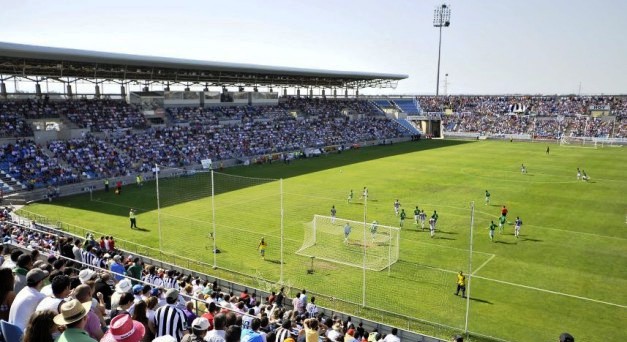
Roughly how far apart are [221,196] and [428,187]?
17306 mm

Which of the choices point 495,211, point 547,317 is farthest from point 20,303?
point 495,211

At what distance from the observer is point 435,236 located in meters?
25.1

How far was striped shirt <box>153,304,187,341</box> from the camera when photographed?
22.0 feet

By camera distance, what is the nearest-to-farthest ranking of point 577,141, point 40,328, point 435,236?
point 40,328 → point 435,236 → point 577,141

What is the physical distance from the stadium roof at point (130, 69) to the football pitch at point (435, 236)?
1202 centimetres

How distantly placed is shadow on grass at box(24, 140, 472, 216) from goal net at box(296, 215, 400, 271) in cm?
597

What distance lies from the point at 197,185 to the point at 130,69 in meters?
17.3

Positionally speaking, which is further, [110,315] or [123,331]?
[110,315]

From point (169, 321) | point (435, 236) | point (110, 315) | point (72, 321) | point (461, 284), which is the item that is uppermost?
point (72, 321)

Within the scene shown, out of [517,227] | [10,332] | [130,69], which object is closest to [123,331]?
[10,332]

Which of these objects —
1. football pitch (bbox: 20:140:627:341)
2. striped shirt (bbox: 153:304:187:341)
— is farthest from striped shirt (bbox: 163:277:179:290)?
striped shirt (bbox: 153:304:187:341)

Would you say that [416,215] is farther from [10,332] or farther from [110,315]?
[10,332]

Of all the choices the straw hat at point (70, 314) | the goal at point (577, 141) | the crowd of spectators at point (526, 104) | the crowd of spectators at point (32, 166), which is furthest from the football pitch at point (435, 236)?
the crowd of spectators at point (526, 104)

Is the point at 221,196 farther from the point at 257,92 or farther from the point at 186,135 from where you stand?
the point at 257,92
